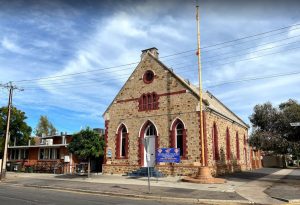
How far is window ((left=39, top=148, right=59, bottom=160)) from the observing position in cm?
3603

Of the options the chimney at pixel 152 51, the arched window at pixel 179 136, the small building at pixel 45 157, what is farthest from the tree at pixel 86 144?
the chimney at pixel 152 51

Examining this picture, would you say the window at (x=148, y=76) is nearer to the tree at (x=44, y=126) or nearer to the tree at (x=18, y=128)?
the tree at (x=18, y=128)

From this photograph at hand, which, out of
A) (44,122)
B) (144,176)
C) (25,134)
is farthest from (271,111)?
(44,122)

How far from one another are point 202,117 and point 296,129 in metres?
6.57

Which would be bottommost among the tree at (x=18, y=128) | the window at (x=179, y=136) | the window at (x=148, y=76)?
the window at (x=179, y=136)

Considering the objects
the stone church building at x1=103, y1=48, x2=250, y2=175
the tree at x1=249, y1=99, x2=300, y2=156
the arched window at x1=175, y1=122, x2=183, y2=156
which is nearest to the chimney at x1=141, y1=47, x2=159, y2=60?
the stone church building at x1=103, y1=48, x2=250, y2=175

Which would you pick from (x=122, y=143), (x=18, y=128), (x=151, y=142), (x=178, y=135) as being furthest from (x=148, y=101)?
(x=18, y=128)

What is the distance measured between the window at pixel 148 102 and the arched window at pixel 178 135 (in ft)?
8.60

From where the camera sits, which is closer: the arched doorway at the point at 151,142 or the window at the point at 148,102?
the arched doorway at the point at 151,142

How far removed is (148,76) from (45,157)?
695 inches

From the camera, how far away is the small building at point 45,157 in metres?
33.6

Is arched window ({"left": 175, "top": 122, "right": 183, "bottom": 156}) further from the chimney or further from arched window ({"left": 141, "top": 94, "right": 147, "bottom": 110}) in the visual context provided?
the chimney

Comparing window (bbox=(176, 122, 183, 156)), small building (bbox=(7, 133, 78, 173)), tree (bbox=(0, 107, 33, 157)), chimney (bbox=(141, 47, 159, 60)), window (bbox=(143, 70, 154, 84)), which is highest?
chimney (bbox=(141, 47, 159, 60))

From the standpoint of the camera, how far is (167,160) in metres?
21.8
